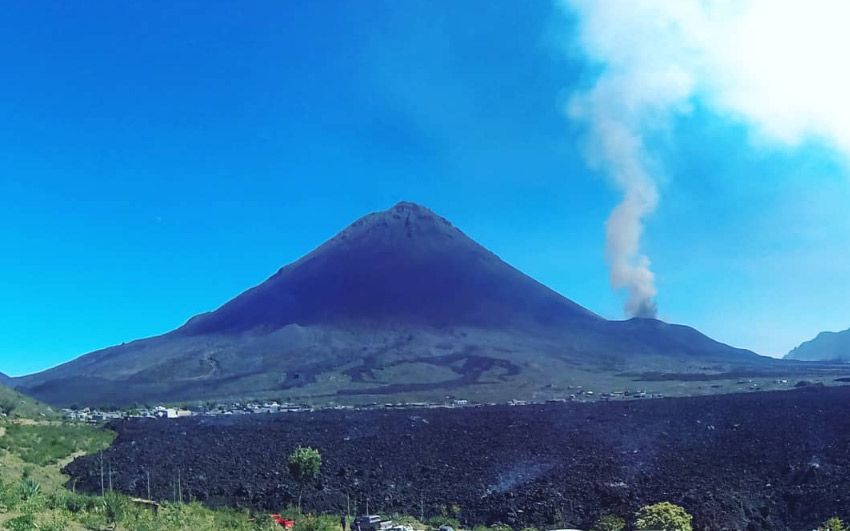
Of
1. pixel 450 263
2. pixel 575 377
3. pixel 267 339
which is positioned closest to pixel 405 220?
pixel 450 263

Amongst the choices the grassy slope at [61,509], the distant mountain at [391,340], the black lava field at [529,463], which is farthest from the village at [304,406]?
the grassy slope at [61,509]

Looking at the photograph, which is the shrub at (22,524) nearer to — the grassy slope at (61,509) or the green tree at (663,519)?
the grassy slope at (61,509)

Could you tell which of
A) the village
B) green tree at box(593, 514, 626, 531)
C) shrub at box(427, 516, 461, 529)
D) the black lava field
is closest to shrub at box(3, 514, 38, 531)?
shrub at box(427, 516, 461, 529)

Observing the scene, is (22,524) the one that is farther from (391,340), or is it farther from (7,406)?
(391,340)

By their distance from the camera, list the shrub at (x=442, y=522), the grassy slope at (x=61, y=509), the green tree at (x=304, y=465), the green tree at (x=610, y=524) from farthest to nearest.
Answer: the green tree at (x=304, y=465) < the shrub at (x=442, y=522) < the green tree at (x=610, y=524) < the grassy slope at (x=61, y=509)

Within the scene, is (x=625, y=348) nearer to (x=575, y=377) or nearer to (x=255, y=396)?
(x=575, y=377)

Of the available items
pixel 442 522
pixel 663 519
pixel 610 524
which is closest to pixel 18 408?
pixel 442 522
